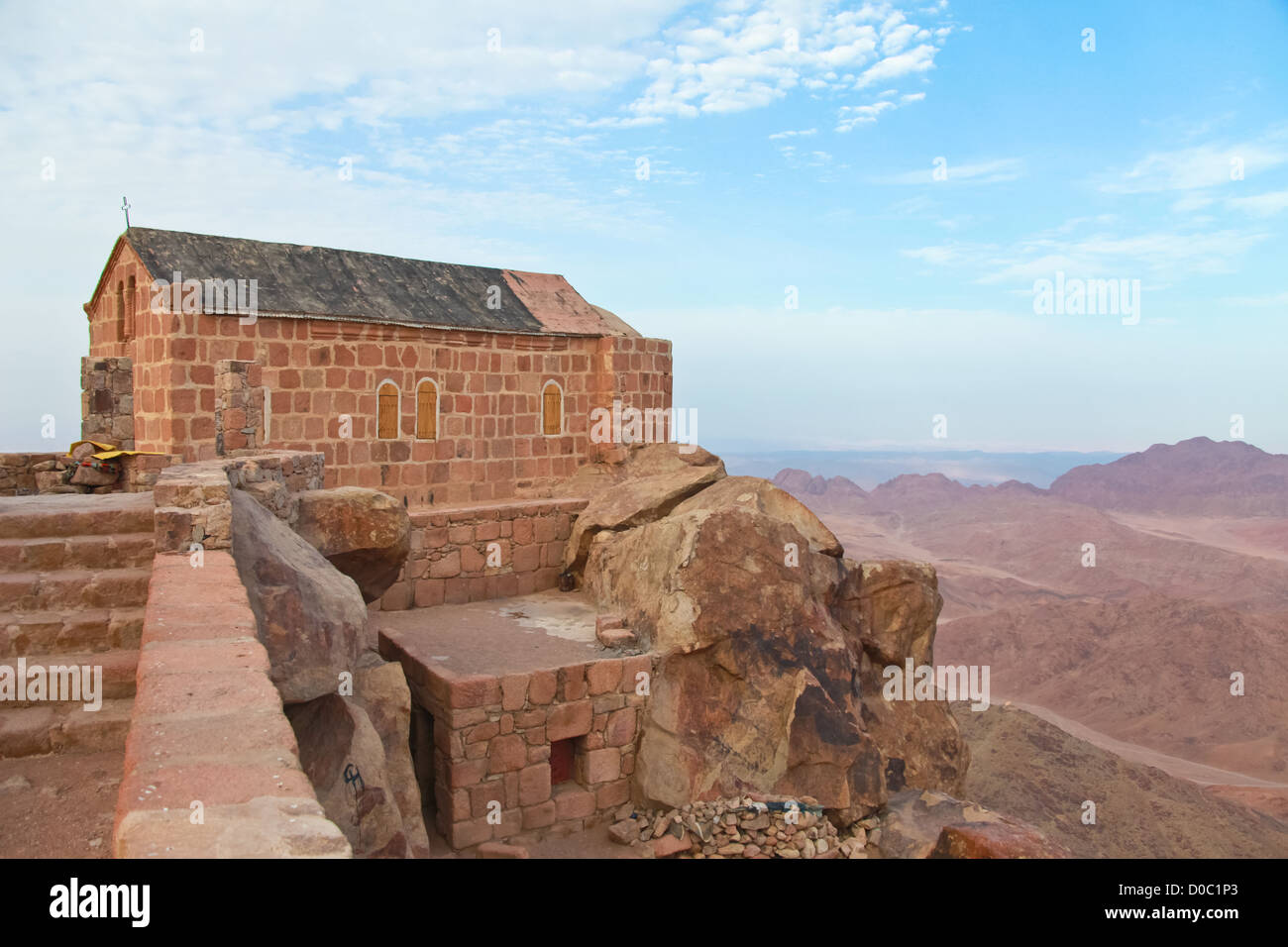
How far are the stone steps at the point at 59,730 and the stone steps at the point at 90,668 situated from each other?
45 mm

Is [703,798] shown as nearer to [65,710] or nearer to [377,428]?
[65,710]

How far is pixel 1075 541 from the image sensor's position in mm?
45688

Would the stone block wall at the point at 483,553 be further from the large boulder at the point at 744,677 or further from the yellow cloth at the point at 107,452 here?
the yellow cloth at the point at 107,452

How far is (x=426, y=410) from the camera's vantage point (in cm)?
1400

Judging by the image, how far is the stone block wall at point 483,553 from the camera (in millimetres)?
11008

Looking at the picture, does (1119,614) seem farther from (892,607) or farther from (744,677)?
(744,677)

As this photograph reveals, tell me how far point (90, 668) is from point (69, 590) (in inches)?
30.6

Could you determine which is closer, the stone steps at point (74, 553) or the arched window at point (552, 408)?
the stone steps at point (74, 553)

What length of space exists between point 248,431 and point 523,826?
6792 millimetres

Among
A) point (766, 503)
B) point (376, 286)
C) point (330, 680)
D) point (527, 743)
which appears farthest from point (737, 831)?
point (376, 286)

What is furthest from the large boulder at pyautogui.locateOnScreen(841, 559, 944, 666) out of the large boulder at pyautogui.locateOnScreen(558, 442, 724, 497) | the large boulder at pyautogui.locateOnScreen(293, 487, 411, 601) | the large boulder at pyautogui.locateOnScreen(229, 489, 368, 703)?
the large boulder at pyautogui.locateOnScreen(229, 489, 368, 703)

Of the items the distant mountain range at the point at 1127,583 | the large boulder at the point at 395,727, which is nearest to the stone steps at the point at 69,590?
the large boulder at the point at 395,727

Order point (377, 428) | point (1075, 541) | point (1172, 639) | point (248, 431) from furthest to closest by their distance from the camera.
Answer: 1. point (1075, 541)
2. point (1172, 639)
3. point (377, 428)
4. point (248, 431)

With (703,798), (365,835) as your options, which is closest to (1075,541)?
(703,798)
